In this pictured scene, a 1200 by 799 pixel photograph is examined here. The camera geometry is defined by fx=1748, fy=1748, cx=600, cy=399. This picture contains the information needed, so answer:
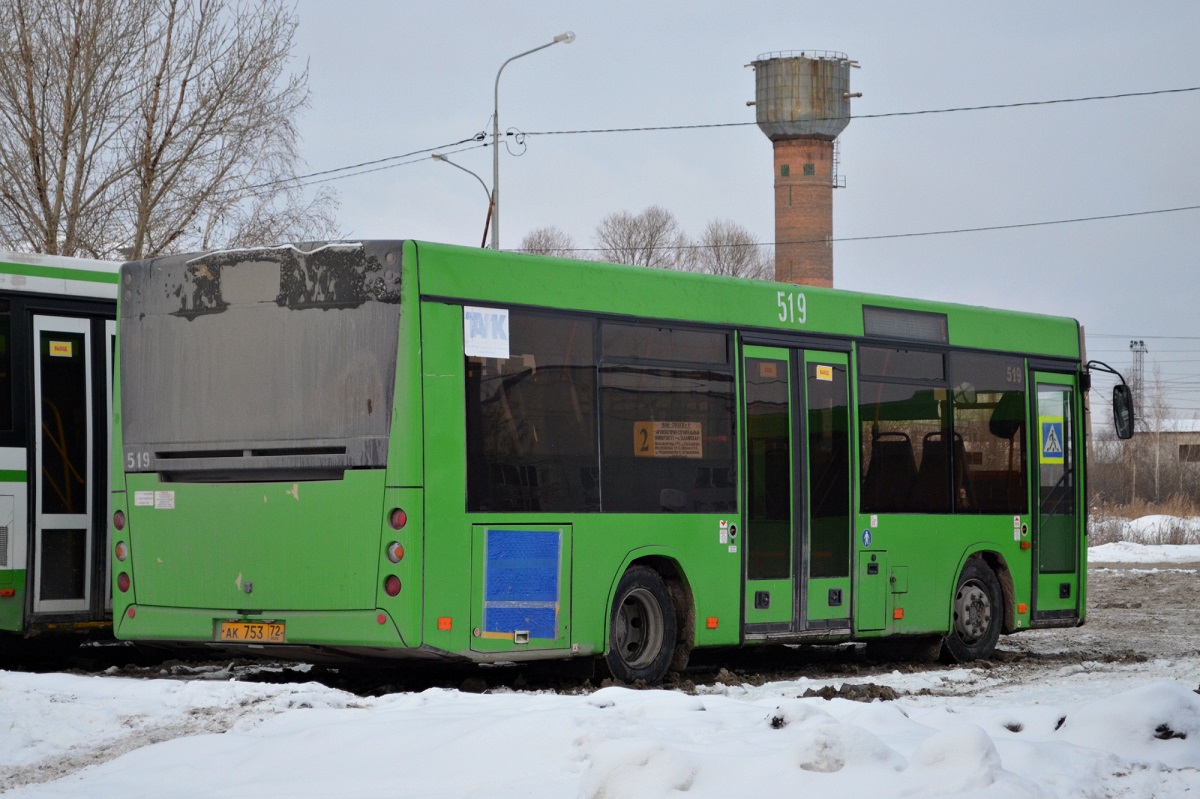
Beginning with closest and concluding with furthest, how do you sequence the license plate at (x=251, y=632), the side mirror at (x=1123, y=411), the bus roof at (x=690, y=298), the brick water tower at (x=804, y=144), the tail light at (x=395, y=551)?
the tail light at (x=395, y=551), the license plate at (x=251, y=632), the bus roof at (x=690, y=298), the side mirror at (x=1123, y=411), the brick water tower at (x=804, y=144)

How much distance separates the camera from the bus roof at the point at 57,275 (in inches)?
499

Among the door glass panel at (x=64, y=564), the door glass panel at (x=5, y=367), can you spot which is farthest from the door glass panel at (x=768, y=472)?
the door glass panel at (x=5, y=367)

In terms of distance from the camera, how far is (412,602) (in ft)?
33.8

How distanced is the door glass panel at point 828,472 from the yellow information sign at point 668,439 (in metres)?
1.45

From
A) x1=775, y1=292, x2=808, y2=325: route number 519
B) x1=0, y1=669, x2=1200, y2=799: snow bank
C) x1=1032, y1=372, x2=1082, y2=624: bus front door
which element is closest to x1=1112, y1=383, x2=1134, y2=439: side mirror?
x1=1032, y1=372, x2=1082, y2=624: bus front door

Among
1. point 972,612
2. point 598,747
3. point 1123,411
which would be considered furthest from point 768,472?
point 598,747

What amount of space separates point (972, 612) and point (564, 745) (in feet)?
28.2

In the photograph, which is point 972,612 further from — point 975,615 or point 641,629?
point 641,629

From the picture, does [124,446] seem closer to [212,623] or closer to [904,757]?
[212,623]

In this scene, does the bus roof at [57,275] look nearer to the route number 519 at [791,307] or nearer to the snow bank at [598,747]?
the snow bank at [598,747]

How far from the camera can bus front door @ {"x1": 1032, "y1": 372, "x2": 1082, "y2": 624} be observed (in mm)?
16141

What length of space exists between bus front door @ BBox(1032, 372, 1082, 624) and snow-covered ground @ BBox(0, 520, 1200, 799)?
256 inches

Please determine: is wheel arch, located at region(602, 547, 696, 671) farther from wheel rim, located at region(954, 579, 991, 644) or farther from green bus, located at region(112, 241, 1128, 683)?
wheel rim, located at region(954, 579, 991, 644)

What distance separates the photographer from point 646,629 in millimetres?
12227
